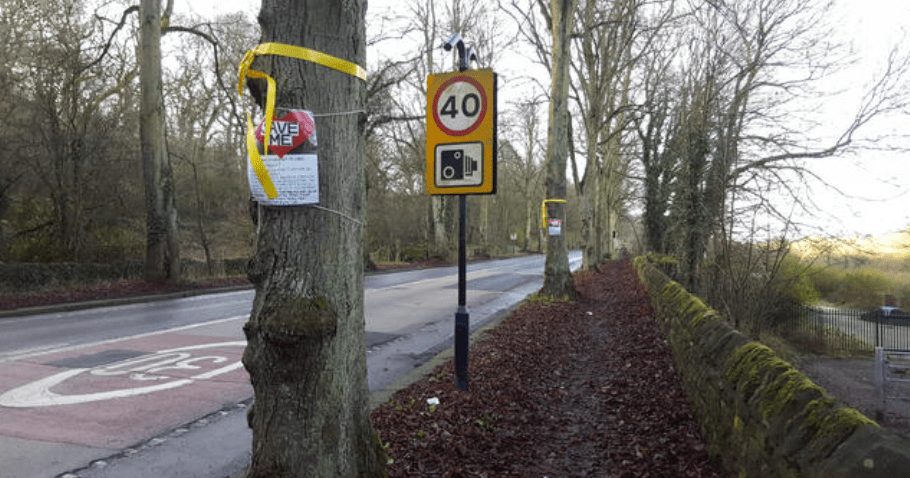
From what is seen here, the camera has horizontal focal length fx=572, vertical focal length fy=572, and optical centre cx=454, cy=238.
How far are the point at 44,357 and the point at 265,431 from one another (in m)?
6.55

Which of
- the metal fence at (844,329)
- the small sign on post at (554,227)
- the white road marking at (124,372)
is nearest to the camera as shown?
the white road marking at (124,372)

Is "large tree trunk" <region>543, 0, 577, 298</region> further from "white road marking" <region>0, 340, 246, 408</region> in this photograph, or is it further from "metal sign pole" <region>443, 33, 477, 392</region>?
"metal sign pole" <region>443, 33, 477, 392</region>

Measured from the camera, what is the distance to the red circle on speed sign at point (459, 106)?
579 centimetres

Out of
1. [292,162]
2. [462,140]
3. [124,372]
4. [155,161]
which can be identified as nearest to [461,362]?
[462,140]

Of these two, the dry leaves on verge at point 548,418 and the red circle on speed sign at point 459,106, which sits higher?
the red circle on speed sign at point 459,106

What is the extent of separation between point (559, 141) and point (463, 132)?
30.3ft

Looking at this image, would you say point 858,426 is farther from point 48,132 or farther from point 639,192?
point 639,192

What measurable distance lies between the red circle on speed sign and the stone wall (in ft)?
9.74

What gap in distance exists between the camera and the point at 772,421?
281cm

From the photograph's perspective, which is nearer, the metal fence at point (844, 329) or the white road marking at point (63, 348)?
the white road marking at point (63, 348)

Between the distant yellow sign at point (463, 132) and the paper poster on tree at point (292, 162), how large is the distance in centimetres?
312

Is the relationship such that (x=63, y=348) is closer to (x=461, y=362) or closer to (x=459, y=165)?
(x=461, y=362)

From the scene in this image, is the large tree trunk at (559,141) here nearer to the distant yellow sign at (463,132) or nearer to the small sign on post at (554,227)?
the small sign on post at (554,227)

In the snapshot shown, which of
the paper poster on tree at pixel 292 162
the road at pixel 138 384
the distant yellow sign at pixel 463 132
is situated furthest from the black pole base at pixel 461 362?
the paper poster on tree at pixel 292 162
